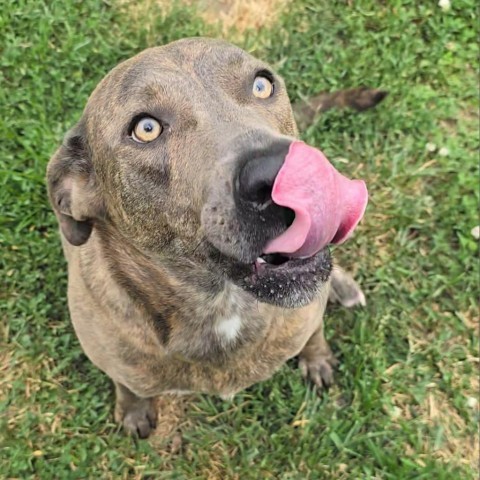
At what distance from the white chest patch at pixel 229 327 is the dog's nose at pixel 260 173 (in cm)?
116

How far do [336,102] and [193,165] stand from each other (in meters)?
2.30

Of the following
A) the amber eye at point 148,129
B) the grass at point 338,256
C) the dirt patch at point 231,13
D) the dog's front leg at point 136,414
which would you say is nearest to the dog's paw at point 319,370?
the grass at point 338,256

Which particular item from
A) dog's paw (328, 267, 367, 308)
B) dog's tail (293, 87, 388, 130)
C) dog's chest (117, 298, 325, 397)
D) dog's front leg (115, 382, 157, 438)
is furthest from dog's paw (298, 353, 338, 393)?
dog's tail (293, 87, 388, 130)

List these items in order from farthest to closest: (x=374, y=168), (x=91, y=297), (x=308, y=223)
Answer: (x=374, y=168) → (x=91, y=297) → (x=308, y=223)

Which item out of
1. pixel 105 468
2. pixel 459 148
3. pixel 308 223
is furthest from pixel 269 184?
pixel 459 148

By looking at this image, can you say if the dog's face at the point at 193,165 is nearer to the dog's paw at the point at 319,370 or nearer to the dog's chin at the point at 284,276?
the dog's chin at the point at 284,276

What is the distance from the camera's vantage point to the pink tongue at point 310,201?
2.07 m

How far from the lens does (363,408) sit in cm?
416

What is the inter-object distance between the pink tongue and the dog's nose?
0.05 metres

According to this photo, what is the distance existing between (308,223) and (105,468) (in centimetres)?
264

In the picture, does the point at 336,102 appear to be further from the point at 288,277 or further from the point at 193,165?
the point at 288,277

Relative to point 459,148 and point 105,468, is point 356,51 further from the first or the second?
point 105,468

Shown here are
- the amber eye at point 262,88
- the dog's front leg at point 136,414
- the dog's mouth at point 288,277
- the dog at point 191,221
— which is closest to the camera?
the dog at point 191,221

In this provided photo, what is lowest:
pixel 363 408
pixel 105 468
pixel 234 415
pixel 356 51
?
pixel 105 468
